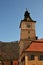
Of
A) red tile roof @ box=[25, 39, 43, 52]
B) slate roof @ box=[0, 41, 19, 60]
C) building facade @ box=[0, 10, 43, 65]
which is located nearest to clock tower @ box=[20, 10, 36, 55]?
building facade @ box=[0, 10, 43, 65]

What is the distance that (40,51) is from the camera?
41375 millimetres

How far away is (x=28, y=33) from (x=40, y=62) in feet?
36.4

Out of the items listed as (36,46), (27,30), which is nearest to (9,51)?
(27,30)

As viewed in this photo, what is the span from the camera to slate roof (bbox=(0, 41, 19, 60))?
6738 centimetres

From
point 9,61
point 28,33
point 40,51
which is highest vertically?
point 28,33

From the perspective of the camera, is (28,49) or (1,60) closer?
(28,49)

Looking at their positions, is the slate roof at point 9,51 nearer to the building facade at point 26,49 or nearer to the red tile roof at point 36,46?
the building facade at point 26,49

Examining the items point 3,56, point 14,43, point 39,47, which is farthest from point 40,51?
point 14,43

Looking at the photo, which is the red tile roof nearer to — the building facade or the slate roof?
the building facade

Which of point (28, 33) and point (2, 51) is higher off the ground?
point (28, 33)

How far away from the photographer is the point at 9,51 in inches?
2852

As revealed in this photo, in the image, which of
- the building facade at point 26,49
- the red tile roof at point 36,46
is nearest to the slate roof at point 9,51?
the building facade at point 26,49

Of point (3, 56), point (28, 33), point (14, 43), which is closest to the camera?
point (28, 33)

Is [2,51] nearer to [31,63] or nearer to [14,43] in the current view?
[14,43]
